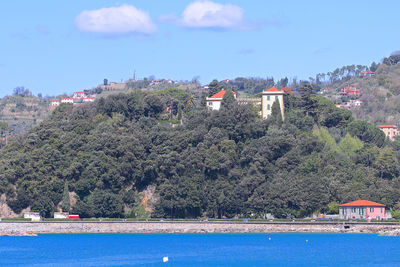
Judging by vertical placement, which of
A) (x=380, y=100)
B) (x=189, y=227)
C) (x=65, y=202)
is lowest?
(x=189, y=227)

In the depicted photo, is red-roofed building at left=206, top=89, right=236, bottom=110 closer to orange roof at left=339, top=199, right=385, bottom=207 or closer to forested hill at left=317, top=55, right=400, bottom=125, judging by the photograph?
orange roof at left=339, top=199, right=385, bottom=207

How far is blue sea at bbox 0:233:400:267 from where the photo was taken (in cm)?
5700

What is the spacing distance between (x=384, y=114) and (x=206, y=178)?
256ft

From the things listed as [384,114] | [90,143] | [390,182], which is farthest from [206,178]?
[384,114]

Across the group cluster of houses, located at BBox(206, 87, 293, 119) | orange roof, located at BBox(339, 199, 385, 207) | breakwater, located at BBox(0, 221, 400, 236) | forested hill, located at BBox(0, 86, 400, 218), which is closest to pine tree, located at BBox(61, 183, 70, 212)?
forested hill, located at BBox(0, 86, 400, 218)

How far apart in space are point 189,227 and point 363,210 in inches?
759

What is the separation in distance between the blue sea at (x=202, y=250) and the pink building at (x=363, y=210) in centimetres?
393

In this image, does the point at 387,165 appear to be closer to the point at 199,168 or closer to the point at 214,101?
the point at 199,168

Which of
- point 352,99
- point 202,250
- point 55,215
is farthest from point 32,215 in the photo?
point 352,99

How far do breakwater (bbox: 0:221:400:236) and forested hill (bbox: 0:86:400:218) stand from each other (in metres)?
2.49

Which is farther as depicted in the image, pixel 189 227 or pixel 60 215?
pixel 60 215

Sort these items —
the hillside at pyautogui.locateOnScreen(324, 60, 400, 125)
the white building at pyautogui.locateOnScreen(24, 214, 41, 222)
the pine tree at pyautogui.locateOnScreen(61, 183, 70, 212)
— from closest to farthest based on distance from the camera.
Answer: the white building at pyautogui.locateOnScreen(24, 214, 41, 222), the pine tree at pyautogui.locateOnScreen(61, 183, 70, 212), the hillside at pyautogui.locateOnScreen(324, 60, 400, 125)

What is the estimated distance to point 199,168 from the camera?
91.1m

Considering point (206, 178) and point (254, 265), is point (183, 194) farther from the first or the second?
point (254, 265)
